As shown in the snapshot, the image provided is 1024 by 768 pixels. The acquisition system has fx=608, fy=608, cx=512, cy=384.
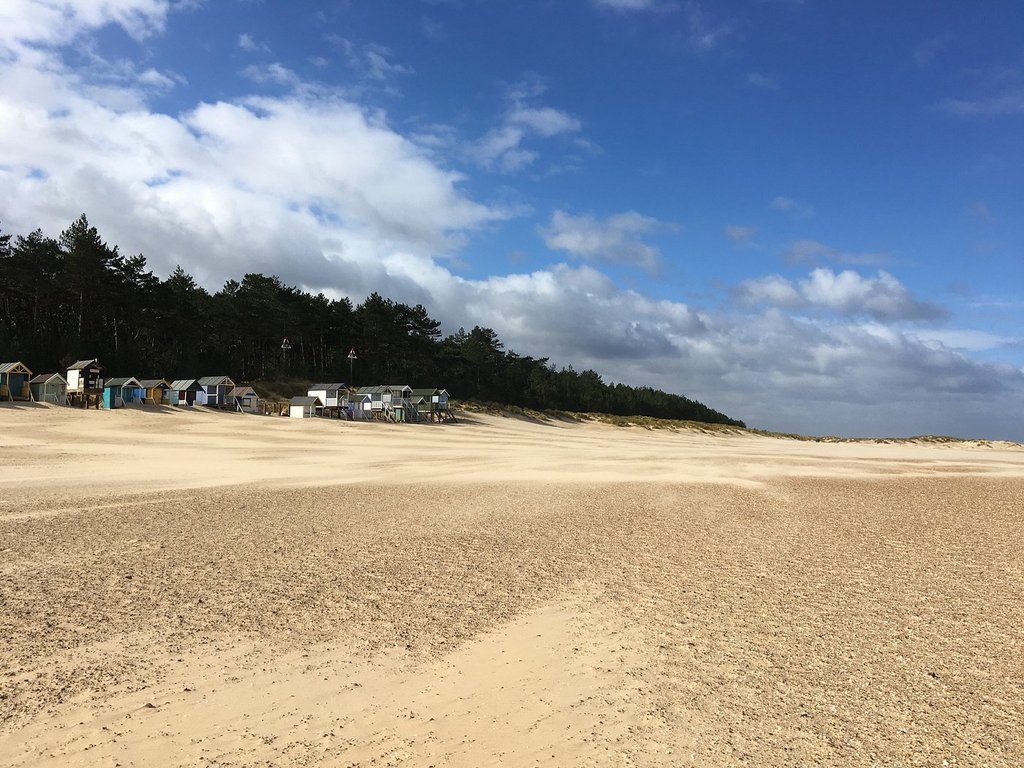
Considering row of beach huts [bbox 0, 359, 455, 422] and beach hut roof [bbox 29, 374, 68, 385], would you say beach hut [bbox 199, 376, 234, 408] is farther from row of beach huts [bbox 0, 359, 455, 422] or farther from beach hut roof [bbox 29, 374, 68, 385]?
beach hut roof [bbox 29, 374, 68, 385]

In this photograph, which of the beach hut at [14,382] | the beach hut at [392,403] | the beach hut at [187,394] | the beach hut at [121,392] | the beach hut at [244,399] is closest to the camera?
the beach hut at [14,382]

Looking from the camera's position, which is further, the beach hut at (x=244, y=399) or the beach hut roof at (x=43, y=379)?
the beach hut at (x=244, y=399)

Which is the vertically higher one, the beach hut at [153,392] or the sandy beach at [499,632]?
the beach hut at [153,392]

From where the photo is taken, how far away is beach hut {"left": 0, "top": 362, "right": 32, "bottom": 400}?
175ft

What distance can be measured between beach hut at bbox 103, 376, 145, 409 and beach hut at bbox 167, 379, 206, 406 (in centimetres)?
270

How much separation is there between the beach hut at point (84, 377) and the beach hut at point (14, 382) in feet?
10.4

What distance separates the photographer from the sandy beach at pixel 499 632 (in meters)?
4.89

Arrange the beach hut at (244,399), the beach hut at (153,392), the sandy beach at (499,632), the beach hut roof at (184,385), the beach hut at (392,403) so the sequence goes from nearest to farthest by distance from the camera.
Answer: the sandy beach at (499,632)
the beach hut at (153,392)
the beach hut roof at (184,385)
the beach hut at (244,399)
the beach hut at (392,403)

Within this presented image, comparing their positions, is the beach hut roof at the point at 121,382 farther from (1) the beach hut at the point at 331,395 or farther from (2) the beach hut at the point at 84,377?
(1) the beach hut at the point at 331,395

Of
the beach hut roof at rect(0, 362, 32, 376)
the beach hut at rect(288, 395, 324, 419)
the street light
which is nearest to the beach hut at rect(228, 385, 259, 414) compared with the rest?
the beach hut at rect(288, 395, 324, 419)

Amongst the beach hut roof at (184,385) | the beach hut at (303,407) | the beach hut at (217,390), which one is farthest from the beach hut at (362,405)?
the beach hut roof at (184,385)

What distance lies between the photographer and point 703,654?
671 centimetres

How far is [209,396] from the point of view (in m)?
61.9

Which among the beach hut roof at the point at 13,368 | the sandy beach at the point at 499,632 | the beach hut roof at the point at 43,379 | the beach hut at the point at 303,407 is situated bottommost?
the sandy beach at the point at 499,632
